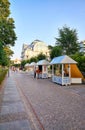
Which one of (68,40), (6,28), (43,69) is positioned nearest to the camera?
(6,28)

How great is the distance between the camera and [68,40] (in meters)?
45.1

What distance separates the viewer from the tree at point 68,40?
45.1m

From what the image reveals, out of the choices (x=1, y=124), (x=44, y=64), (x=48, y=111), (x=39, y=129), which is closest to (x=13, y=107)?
(x=48, y=111)

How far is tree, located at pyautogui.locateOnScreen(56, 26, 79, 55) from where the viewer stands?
148ft

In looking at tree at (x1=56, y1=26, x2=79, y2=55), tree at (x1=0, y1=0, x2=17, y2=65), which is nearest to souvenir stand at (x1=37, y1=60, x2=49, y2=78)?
tree at (x1=0, y1=0, x2=17, y2=65)

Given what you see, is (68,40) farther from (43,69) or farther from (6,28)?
(6,28)

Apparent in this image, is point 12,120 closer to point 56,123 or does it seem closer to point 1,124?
point 1,124

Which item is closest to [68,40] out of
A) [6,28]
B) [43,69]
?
[43,69]

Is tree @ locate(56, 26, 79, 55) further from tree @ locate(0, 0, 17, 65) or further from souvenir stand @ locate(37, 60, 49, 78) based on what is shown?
tree @ locate(0, 0, 17, 65)

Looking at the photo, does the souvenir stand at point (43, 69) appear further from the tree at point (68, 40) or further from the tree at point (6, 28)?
the tree at point (68, 40)

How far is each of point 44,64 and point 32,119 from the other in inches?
950

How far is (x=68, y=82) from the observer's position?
19.3 metres

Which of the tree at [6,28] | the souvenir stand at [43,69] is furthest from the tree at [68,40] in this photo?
the tree at [6,28]

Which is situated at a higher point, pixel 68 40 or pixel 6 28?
pixel 68 40
